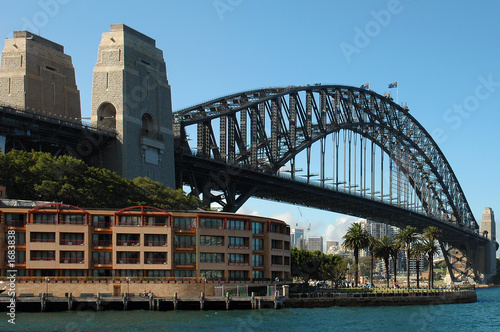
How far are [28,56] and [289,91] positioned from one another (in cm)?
6005

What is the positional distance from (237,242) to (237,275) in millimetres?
3815

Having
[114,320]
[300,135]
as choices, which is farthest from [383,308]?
[300,135]

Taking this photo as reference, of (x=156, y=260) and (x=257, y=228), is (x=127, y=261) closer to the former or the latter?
(x=156, y=260)

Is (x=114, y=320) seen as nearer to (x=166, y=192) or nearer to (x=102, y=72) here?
(x=166, y=192)

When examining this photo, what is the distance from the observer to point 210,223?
288 feet

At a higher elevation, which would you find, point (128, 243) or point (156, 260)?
point (128, 243)

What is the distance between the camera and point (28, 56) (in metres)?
108

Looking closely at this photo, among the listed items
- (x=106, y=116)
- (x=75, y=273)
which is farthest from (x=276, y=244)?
(x=106, y=116)

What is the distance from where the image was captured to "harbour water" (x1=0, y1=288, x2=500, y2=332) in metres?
65.9

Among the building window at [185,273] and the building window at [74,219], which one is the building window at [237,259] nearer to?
the building window at [185,273]

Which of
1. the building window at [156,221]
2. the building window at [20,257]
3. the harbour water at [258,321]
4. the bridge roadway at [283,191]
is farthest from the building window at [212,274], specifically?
the bridge roadway at [283,191]

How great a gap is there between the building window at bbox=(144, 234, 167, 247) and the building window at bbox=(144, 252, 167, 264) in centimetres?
99

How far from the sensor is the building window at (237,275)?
88.6m

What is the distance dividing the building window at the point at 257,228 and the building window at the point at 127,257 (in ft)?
50.2
